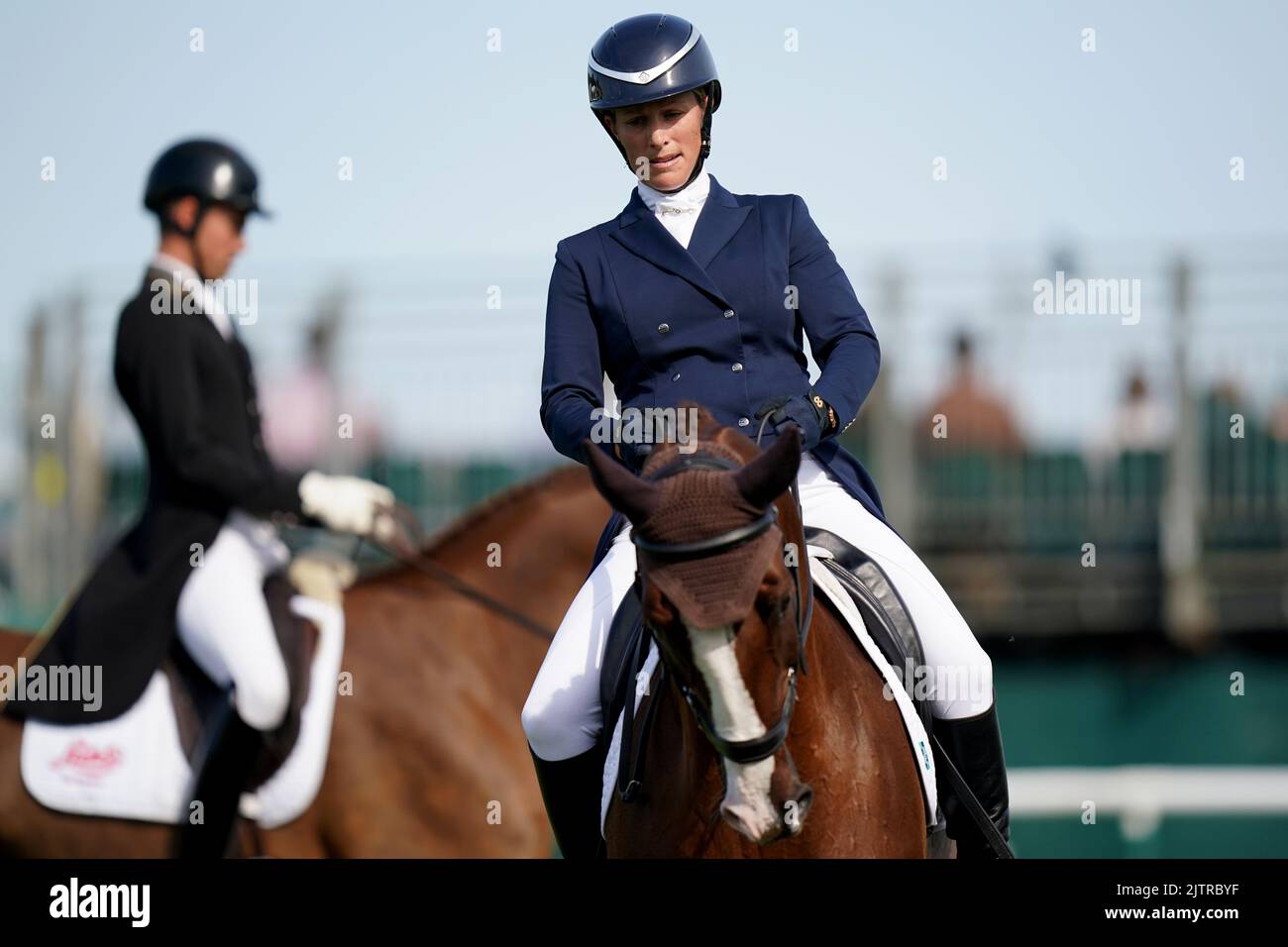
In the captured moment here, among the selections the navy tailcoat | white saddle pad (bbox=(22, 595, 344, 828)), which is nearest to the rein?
white saddle pad (bbox=(22, 595, 344, 828))

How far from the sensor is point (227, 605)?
211 inches

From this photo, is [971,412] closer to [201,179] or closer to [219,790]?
[201,179]

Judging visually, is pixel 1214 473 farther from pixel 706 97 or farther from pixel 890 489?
pixel 706 97

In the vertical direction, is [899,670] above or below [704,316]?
below

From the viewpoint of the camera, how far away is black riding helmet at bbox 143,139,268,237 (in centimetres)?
575

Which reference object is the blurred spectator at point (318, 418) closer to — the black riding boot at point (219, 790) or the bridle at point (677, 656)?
the black riding boot at point (219, 790)

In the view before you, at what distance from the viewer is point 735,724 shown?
2.70m

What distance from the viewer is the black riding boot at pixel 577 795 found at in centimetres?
360

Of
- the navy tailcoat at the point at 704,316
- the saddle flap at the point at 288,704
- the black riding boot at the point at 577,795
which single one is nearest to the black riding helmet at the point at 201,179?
the saddle flap at the point at 288,704

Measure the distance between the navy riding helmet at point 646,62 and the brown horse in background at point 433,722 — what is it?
301cm

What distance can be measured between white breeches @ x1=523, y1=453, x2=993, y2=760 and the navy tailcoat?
1.20 ft

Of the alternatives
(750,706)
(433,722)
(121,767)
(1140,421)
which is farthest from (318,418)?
(750,706)

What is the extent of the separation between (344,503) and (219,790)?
1.14 m

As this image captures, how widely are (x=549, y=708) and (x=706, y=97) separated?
4.98ft
